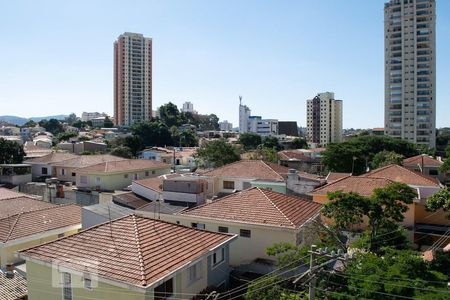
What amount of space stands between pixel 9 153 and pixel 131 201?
30.7m

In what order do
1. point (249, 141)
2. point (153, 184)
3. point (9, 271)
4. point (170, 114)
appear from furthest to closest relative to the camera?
point (170, 114) < point (249, 141) < point (153, 184) < point (9, 271)

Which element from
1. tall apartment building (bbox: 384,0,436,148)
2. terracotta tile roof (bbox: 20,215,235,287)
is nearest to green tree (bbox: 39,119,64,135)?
tall apartment building (bbox: 384,0,436,148)

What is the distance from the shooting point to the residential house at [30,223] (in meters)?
18.8

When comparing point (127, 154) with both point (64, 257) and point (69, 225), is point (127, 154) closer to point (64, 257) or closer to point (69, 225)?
point (69, 225)

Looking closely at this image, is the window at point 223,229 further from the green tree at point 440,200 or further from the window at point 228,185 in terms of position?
the window at point 228,185

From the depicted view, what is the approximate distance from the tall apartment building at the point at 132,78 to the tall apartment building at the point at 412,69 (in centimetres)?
7498

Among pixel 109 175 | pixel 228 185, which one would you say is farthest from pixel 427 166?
pixel 109 175

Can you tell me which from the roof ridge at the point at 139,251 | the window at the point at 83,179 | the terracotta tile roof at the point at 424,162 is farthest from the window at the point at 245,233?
the terracotta tile roof at the point at 424,162

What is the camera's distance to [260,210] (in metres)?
17.5

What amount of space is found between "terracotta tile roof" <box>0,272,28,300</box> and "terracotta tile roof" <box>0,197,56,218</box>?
7234mm

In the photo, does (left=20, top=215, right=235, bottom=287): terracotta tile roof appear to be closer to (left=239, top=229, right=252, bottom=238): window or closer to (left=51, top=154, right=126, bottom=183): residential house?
(left=239, top=229, right=252, bottom=238): window

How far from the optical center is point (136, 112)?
133625 mm

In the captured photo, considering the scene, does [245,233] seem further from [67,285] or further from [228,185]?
[228,185]

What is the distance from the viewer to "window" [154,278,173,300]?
421 inches
